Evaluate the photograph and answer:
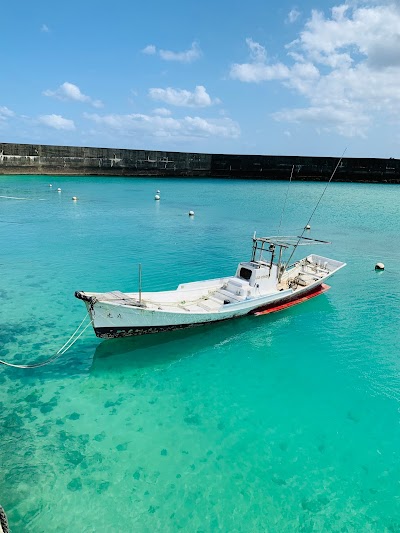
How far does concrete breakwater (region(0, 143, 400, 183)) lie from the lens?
274 feet

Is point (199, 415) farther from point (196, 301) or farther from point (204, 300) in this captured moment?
point (204, 300)

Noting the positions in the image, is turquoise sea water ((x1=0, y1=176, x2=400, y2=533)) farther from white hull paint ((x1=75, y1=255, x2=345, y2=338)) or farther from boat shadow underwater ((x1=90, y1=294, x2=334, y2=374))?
white hull paint ((x1=75, y1=255, x2=345, y2=338))

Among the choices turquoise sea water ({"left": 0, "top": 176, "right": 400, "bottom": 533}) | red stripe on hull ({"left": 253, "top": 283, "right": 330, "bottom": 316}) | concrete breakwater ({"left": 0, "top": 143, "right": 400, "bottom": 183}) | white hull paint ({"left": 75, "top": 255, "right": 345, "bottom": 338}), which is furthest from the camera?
concrete breakwater ({"left": 0, "top": 143, "right": 400, "bottom": 183})

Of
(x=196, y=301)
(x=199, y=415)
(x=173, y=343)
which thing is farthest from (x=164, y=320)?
(x=199, y=415)

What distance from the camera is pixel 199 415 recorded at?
37.8ft

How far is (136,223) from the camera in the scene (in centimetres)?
4194

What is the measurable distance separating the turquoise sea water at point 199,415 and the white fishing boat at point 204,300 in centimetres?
83

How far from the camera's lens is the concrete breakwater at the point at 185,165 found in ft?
274

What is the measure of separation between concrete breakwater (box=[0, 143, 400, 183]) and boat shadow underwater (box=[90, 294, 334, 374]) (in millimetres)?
78207

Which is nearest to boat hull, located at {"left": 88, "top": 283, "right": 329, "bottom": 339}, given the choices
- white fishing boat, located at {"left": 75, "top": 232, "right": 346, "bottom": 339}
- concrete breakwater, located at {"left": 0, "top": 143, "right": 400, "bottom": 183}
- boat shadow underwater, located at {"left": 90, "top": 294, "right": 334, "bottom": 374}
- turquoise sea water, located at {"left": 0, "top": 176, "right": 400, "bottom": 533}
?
white fishing boat, located at {"left": 75, "top": 232, "right": 346, "bottom": 339}

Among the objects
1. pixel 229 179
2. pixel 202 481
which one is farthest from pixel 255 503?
pixel 229 179

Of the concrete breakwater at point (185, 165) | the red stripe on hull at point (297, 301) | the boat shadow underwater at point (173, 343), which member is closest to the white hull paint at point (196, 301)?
the red stripe on hull at point (297, 301)

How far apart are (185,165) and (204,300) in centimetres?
8618

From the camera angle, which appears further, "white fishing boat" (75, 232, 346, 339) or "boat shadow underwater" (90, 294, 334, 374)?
"boat shadow underwater" (90, 294, 334, 374)
